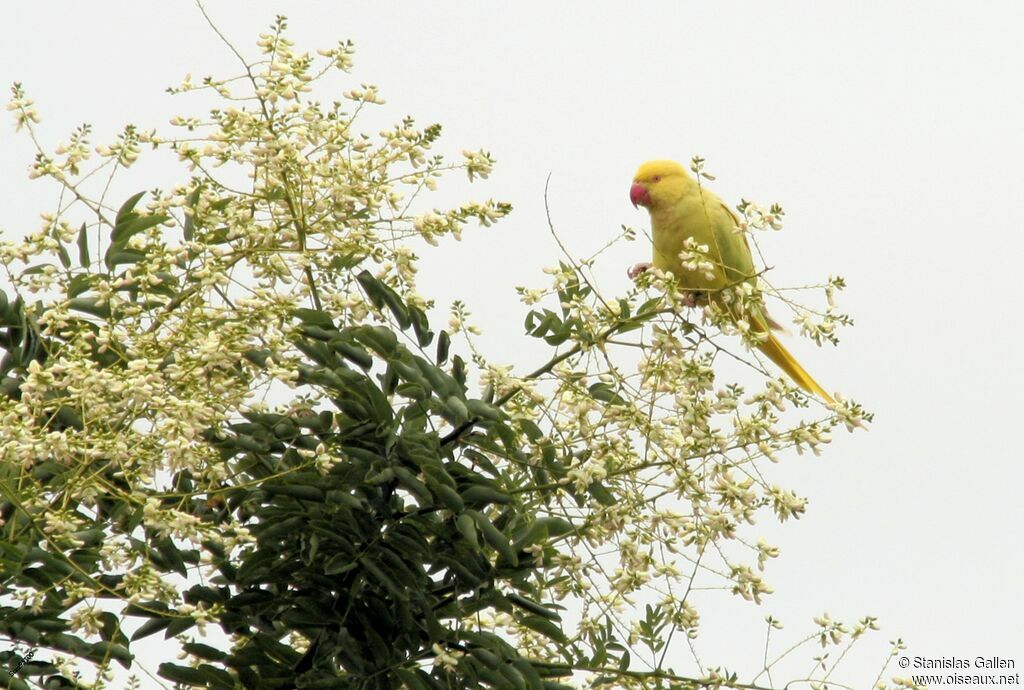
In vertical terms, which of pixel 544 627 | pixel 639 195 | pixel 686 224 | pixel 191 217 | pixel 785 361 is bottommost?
pixel 544 627

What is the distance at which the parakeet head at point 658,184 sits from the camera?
134 inches

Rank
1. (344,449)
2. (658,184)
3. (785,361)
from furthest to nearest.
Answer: (658,184)
(785,361)
(344,449)

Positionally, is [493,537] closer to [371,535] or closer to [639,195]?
[371,535]

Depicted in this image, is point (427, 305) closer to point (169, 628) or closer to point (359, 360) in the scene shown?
point (359, 360)

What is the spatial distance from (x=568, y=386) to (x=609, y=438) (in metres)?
0.10

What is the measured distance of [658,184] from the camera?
3.45 m

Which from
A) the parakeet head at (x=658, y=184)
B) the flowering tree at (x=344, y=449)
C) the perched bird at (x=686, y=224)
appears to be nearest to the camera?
the flowering tree at (x=344, y=449)

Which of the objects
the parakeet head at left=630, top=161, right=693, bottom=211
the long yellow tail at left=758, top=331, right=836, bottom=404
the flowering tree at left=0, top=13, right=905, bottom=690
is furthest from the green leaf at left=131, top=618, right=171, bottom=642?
the parakeet head at left=630, top=161, right=693, bottom=211

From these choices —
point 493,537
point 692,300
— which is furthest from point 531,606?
point 692,300

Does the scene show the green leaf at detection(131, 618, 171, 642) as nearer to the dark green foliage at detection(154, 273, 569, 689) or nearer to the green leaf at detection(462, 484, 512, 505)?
the dark green foliage at detection(154, 273, 569, 689)

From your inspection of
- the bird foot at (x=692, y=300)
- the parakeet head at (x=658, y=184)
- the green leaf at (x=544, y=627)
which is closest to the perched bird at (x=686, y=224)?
the parakeet head at (x=658, y=184)

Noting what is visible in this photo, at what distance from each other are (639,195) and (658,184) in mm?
62

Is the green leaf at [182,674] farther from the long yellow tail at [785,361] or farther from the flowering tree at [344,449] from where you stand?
the long yellow tail at [785,361]

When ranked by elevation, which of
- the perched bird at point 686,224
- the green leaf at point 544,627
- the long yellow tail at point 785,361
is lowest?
the green leaf at point 544,627
